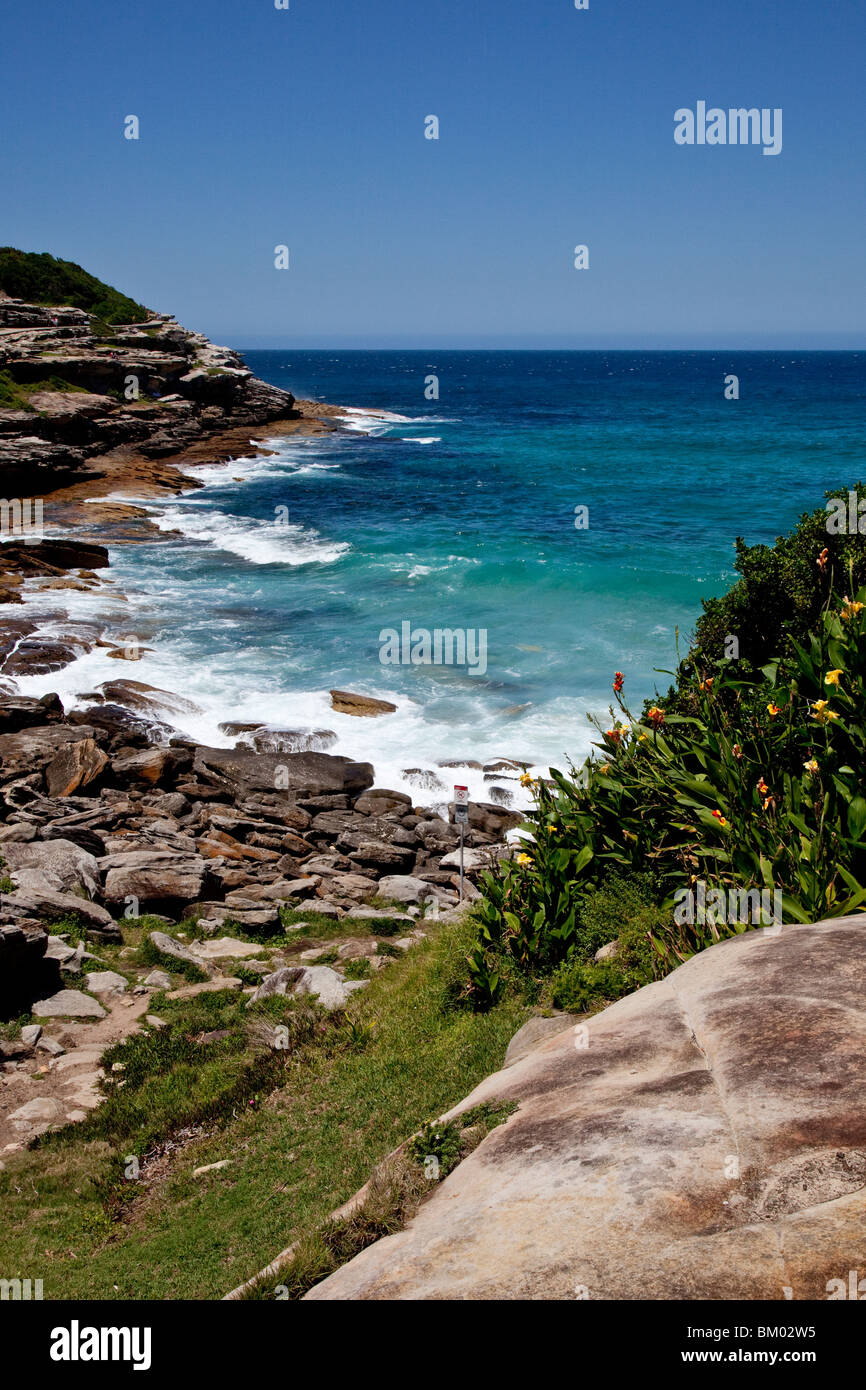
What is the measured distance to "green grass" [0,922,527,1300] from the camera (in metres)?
6.49

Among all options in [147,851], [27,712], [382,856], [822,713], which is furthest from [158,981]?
[27,712]

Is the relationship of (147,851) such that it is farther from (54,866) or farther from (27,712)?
(27,712)

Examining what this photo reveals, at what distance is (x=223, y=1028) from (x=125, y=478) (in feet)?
141

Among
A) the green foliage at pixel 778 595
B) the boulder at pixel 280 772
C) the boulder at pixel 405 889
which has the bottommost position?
the boulder at pixel 405 889

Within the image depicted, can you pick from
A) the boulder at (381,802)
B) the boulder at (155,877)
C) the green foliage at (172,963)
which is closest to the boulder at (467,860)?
the boulder at (381,802)

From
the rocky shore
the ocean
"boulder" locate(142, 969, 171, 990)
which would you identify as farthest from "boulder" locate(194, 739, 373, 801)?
"boulder" locate(142, 969, 171, 990)

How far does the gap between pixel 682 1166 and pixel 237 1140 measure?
5.15 m

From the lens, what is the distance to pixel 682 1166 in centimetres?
431

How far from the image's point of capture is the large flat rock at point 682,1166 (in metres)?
3.73

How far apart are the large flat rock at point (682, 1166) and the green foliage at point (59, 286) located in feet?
224

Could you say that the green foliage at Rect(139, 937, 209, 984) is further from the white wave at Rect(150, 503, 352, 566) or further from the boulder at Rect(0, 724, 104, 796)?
the white wave at Rect(150, 503, 352, 566)

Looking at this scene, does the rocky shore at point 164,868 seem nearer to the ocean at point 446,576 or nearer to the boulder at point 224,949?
the boulder at point 224,949

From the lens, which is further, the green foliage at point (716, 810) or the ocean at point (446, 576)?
the ocean at point (446, 576)
